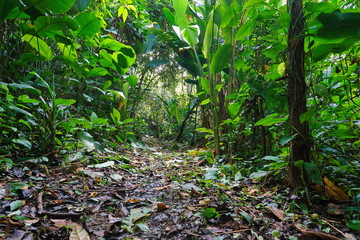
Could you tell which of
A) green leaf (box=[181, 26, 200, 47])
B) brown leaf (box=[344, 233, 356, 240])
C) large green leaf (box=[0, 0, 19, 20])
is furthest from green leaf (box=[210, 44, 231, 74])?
brown leaf (box=[344, 233, 356, 240])

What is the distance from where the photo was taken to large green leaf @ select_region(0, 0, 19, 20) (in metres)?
1.40

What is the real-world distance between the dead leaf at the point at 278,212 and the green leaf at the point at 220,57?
1.51 meters

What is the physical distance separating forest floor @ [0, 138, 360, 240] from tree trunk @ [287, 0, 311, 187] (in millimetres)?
249

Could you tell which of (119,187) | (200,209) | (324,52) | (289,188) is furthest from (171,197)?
(324,52)

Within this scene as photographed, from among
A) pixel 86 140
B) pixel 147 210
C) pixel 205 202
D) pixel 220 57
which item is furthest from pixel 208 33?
pixel 147 210

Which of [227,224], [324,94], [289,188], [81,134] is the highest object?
[324,94]

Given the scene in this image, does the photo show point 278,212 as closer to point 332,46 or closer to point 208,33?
point 332,46

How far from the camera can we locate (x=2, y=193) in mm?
1091

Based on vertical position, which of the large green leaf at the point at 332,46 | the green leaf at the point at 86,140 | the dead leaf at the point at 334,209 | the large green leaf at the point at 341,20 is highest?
the large green leaf at the point at 341,20

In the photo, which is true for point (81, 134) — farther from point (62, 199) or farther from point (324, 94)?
point (324, 94)

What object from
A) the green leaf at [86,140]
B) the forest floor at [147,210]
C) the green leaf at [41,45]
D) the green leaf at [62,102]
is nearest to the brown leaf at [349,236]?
the forest floor at [147,210]

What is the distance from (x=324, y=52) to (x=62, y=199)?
154 cm

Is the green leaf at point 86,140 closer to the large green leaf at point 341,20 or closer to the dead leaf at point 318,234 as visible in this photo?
the dead leaf at point 318,234

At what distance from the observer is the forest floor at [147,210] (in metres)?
0.92
